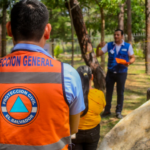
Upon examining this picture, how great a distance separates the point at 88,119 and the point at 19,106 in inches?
63.7

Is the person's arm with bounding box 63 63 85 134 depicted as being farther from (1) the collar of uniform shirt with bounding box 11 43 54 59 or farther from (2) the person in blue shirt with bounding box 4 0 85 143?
(1) the collar of uniform shirt with bounding box 11 43 54 59

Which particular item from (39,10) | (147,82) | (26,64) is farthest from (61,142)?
(147,82)

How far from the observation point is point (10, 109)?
115 cm

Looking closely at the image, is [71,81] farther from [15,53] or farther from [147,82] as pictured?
[147,82]

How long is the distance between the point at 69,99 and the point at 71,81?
93mm

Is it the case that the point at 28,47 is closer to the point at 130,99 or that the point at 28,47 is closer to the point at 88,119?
the point at 88,119

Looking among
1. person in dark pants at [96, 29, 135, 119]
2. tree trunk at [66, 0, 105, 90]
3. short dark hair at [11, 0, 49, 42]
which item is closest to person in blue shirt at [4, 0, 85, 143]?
short dark hair at [11, 0, 49, 42]

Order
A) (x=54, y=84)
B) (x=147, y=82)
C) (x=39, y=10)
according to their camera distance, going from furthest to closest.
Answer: (x=147, y=82), (x=39, y=10), (x=54, y=84)

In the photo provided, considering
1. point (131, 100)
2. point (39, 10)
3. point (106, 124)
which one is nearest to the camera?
point (39, 10)

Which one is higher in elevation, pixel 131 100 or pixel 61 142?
pixel 61 142

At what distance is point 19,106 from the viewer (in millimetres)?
1135

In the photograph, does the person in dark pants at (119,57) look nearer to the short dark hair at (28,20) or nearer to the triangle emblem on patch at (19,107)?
the short dark hair at (28,20)

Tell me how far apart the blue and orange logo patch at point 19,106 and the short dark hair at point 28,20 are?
31 centimetres

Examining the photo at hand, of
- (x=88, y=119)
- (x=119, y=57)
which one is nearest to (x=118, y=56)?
(x=119, y=57)
